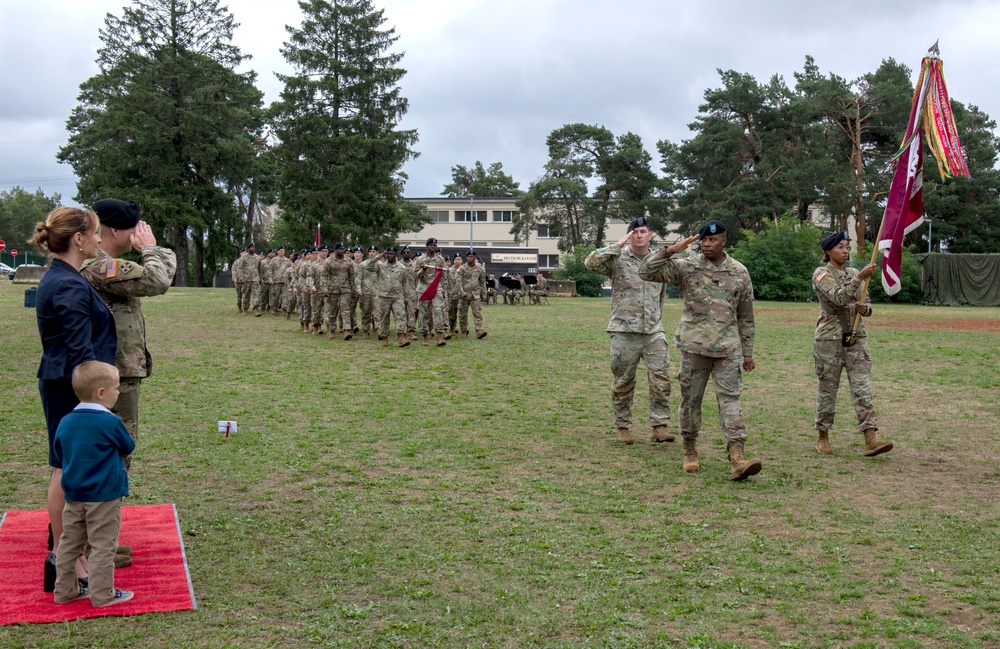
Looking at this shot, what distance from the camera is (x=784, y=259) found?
4806 centimetres

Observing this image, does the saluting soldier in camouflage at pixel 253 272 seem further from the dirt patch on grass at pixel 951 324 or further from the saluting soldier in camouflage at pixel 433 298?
the dirt patch on grass at pixel 951 324

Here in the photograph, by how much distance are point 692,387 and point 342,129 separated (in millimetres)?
51737

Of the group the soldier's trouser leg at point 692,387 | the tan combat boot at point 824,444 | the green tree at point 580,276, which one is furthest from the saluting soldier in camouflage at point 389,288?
the green tree at point 580,276

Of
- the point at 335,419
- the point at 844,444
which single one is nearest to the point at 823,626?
the point at 844,444

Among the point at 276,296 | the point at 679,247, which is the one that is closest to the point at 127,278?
the point at 679,247

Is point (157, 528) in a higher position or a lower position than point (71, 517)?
lower

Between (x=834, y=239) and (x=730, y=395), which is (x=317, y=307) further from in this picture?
(x=730, y=395)

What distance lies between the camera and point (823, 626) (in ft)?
15.1

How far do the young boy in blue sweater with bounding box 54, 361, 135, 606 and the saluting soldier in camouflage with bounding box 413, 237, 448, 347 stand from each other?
1390cm

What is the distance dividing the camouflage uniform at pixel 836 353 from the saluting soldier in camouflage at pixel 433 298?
10.6 m

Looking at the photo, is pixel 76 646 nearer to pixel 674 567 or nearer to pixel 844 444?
pixel 674 567

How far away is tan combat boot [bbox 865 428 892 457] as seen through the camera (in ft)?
27.8

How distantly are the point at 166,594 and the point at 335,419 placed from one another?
18.2 ft

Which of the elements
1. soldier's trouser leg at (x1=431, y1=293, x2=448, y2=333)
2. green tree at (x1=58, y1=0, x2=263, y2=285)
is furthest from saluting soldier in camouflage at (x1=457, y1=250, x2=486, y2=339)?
green tree at (x1=58, y1=0, x2=263, y2=285)
